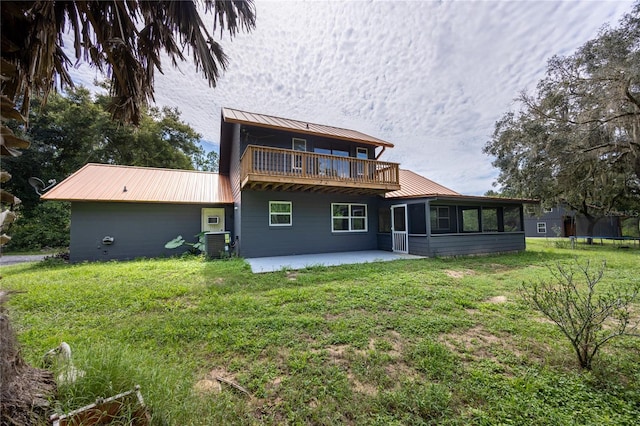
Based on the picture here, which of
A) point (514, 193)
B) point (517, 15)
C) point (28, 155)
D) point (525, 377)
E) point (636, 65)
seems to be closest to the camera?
point (525, 377)

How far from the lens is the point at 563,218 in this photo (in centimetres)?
2419

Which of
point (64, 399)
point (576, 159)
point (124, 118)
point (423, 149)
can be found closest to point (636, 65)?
point (576, 159)

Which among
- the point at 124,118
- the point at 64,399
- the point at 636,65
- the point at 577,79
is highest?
the point at 577,79

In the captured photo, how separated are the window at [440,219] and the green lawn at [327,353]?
842 centimetres

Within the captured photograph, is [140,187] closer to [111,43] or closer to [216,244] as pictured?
[216,244]

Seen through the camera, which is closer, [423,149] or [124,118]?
[124,118]

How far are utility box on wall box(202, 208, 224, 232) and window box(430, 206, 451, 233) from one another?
443 inches

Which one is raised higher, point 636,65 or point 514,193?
point 636,65

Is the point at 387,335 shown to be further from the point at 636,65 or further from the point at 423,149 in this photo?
the point at 423,149

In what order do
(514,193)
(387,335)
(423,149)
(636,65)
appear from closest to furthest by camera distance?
(387,335) → (636,65) → (514,193) → (423,149)

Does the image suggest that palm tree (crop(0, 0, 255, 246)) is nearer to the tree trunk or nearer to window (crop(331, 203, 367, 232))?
the tree trunk

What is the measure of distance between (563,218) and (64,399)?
34233 mm

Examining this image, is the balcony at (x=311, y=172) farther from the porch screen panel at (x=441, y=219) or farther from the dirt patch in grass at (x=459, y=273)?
the porch screen panel at (x=441, y=219)

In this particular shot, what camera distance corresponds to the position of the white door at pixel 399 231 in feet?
35.1
